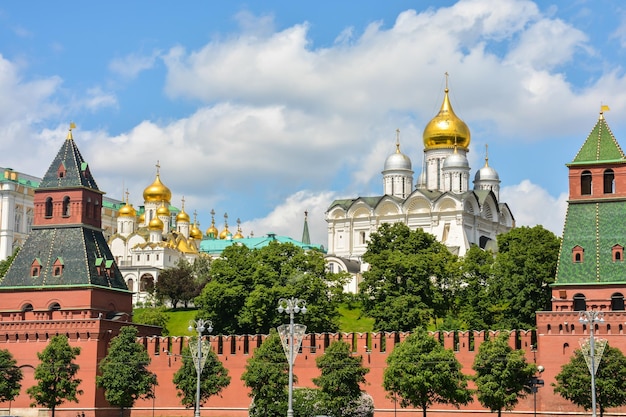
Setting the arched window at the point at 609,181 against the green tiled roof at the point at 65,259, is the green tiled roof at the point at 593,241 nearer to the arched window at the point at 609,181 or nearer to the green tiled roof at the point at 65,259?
the arched window at the point at 609,181

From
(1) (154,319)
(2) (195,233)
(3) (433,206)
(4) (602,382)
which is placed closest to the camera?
(4) (602,382)

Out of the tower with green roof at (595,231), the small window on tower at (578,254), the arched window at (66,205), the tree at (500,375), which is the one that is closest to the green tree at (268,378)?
the tree at (500,375)

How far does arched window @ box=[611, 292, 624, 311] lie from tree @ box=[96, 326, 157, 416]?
24524 millimetres

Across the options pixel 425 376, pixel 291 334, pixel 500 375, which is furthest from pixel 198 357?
pixel 500 375

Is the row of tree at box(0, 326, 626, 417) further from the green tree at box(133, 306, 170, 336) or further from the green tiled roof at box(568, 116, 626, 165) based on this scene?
the green tree at box(133, 306, 170, 336)

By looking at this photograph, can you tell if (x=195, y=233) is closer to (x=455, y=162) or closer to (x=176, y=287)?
(x=176, y=287)

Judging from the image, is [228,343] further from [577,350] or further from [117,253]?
[117,253]

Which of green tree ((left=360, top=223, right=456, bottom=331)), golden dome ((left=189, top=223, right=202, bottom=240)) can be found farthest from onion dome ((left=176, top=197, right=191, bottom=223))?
green tree ((left=360, top=223, right=456, bottom=331))

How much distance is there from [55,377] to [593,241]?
28924mm

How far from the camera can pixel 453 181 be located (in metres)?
120

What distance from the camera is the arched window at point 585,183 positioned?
200 feet

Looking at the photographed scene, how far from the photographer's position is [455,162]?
120 metres

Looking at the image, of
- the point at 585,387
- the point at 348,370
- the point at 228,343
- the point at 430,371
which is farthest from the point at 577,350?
the point at 228,343

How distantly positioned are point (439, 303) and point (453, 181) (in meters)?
44.8
